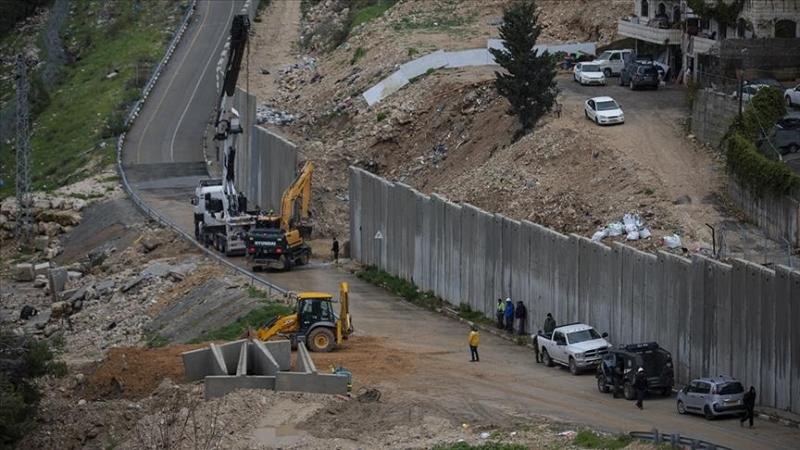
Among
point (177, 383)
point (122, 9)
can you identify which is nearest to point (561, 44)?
point (177, 383)

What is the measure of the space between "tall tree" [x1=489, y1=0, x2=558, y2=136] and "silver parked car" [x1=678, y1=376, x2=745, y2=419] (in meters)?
28.6

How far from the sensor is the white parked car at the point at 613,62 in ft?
270

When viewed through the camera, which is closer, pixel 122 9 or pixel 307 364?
pixel 307 364

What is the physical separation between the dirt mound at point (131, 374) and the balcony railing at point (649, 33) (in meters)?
33.4

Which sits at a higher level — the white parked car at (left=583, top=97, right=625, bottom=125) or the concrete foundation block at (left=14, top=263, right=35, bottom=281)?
the white parked car at (left=583, top=97, right=625, bottom=125)

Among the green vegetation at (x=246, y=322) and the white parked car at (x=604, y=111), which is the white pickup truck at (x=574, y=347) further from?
the white parked car at (x=604, y=111)

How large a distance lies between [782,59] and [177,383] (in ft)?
106

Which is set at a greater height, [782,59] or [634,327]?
[782,59]

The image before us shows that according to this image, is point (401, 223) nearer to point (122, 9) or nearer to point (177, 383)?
point (177, 383)

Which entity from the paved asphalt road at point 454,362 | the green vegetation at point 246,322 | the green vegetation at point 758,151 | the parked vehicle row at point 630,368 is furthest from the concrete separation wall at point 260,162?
the parked vehicle row at point 630,368

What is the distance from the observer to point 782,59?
74.9m

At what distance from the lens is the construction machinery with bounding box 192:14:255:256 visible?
7525cm

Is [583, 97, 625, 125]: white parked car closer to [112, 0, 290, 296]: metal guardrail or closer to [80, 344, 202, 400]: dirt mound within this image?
[112, 0, 290, 296]: metal guardrail

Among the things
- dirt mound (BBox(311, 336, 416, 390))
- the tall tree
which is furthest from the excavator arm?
dirt mound (BBox(311, 336, 416, 390))
